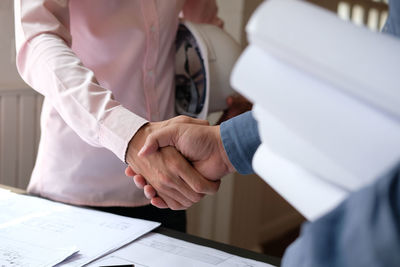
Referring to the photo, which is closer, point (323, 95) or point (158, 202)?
point (323, 95)

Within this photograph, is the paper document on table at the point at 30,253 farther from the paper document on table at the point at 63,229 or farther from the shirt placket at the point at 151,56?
the shirt placket at the point at 151,56

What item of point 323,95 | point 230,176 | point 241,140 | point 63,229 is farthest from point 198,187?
point 230,176

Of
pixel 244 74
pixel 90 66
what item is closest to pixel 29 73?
pixel 90 66

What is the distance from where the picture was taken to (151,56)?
1082 millimetres

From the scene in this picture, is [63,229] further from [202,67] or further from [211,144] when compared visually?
[202,67]

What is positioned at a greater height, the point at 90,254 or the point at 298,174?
the point at 298,174

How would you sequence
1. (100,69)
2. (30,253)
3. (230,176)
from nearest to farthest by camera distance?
(30,253) → (100,69) → (230,176)

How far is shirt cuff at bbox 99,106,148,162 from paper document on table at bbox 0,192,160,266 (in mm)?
127

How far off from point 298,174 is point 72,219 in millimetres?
544

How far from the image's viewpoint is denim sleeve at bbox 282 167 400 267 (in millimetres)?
230

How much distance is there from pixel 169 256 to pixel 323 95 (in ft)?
1.47

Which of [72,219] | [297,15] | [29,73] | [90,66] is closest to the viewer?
[297,15]

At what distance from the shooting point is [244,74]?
0.34 m

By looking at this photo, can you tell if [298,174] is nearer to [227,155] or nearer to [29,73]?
[227,155]
